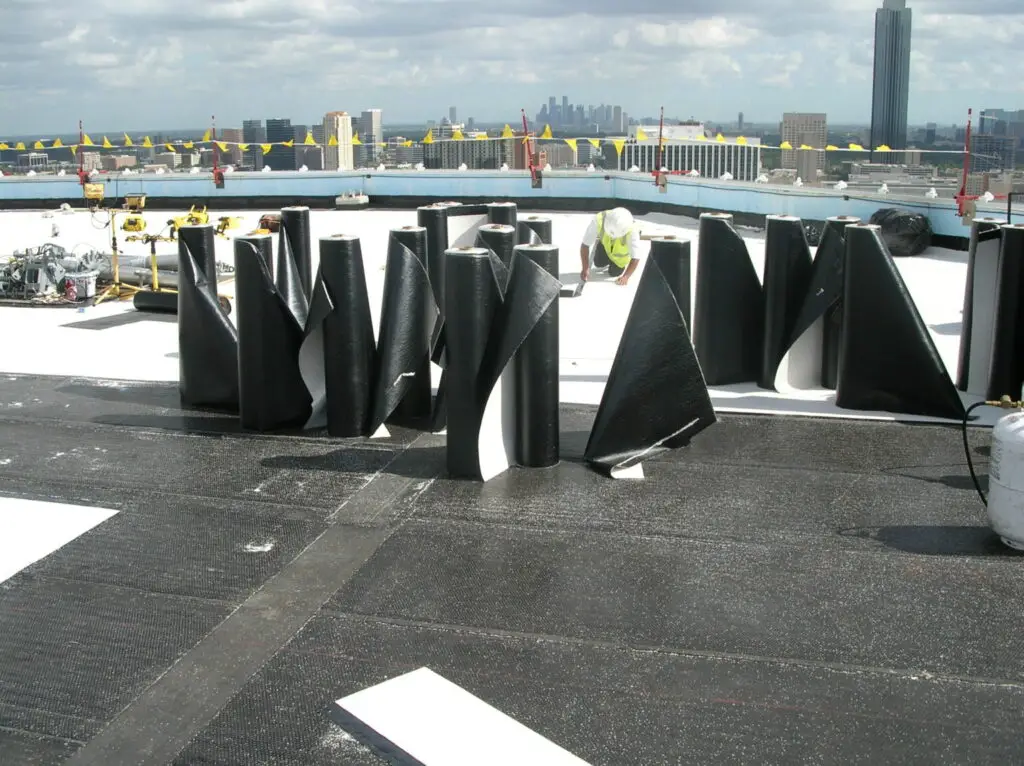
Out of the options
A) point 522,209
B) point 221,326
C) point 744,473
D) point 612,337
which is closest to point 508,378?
point 744,473

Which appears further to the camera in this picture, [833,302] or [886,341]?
[833,302]

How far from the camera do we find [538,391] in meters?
5.80

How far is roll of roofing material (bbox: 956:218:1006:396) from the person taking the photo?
7.41 metres

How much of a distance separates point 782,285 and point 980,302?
137cm

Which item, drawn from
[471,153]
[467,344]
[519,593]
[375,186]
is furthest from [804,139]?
[519,593]

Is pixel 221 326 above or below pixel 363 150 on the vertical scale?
below

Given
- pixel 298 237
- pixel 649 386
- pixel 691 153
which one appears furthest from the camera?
pixel 691 153

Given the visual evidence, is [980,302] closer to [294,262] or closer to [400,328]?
[400,328]

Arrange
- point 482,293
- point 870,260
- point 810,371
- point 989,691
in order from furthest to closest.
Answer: point 810,371, point 870,260, point 482,293, point 989,691

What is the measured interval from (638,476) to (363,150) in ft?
61.4

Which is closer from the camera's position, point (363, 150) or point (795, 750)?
point (795, 750)

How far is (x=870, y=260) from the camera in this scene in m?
6.76

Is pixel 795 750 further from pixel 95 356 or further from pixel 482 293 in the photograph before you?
pixel 95 356

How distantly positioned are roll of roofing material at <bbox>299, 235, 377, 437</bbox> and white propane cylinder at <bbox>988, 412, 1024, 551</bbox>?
3.53 meters
